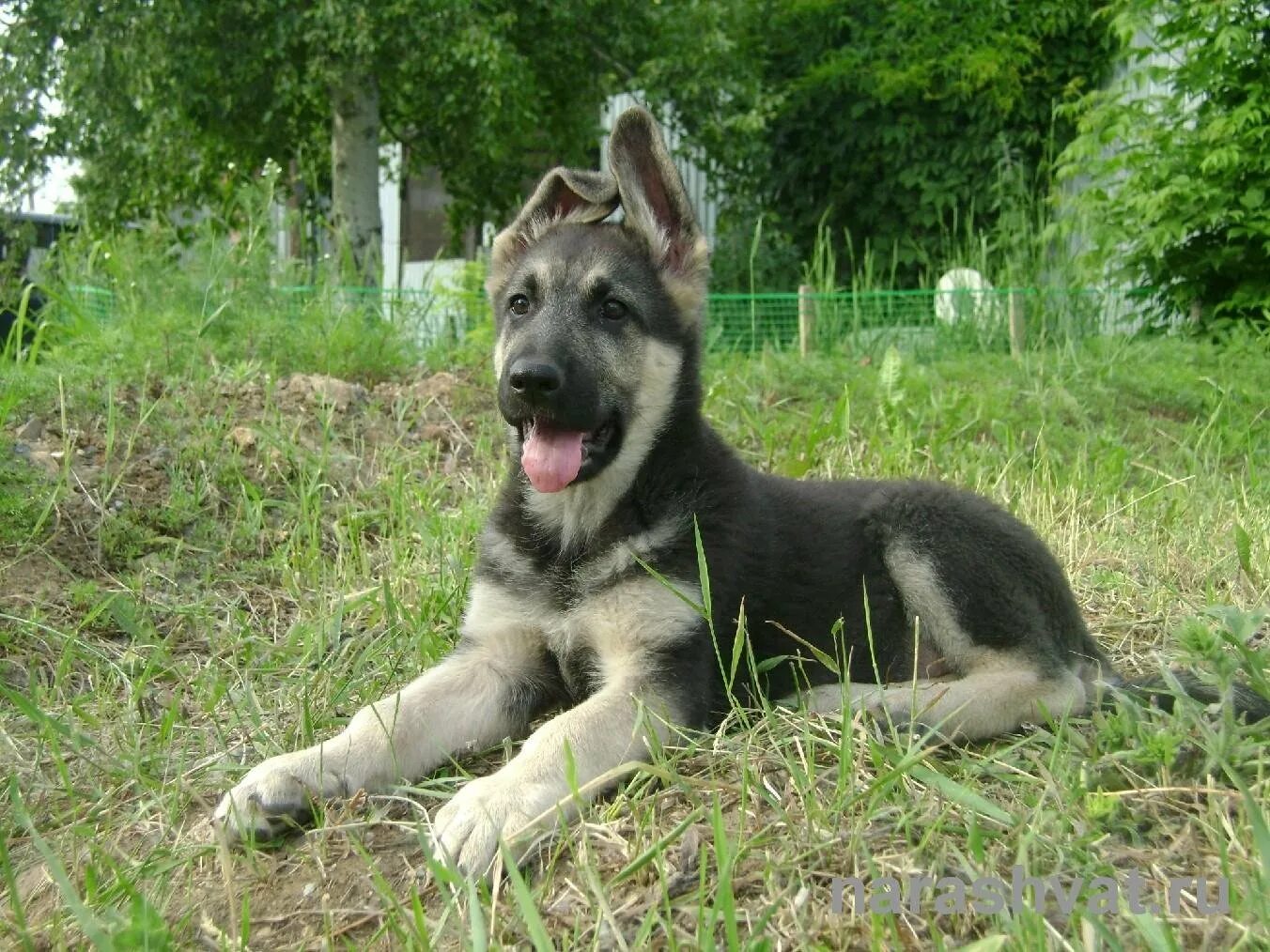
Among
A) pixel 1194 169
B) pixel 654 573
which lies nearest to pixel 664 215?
pixel 654 573

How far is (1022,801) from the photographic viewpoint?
2.41 m

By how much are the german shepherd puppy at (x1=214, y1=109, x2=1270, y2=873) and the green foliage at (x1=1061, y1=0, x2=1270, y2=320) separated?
7.30 meters

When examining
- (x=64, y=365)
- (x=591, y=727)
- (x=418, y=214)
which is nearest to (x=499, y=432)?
(x=64, y=365)

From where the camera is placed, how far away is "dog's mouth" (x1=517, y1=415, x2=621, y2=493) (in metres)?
3.14

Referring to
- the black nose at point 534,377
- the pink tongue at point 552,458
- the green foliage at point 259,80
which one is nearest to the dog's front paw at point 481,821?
the pink tongue at point 552,458

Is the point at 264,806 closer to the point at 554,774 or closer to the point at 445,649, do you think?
the point at 554,774

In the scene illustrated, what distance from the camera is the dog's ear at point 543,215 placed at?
146 inches

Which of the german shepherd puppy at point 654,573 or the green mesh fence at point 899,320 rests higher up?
the green mesh fence at point 899,320

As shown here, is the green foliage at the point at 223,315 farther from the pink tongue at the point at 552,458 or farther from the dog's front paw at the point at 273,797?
the dog's front paw at the point at 273,797

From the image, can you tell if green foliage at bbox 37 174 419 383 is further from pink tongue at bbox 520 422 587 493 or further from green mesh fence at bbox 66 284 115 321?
pink tongue at bbox 520 422 587 493

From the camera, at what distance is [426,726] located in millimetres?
2949

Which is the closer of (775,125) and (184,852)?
(184,852)

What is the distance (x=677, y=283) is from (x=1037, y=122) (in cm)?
1290

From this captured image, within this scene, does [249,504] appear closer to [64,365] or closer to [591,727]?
[64,365]
